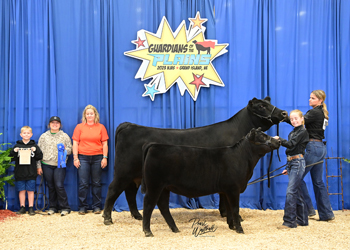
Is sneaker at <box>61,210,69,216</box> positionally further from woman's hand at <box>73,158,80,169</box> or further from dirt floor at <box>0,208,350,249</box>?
woman's hand at <box>73,158,80,169</box>

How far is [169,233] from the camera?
3717mm

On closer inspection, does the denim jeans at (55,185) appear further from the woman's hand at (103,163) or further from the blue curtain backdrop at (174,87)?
the woman's hand at (103,163)

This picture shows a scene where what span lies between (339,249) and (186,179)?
168cm

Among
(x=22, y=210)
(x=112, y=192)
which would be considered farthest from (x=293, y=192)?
(x=22, y=210)

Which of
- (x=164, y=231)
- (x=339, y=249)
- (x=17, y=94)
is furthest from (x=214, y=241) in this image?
(x=17, y=94)

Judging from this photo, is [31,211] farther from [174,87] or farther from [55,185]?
[174,87]

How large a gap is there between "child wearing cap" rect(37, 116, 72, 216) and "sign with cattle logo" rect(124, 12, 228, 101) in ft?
5.17

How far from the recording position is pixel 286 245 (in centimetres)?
323

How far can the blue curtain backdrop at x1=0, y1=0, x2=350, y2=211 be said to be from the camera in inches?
212

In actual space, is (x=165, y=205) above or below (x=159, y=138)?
below

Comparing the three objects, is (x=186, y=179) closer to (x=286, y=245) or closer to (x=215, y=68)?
(x=286, y=245)

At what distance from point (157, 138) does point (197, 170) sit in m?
0.91

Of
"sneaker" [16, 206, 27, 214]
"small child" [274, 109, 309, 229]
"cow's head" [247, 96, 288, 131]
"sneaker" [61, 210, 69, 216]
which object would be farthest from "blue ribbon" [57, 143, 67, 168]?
"small child" [274, 109, 309, 229]

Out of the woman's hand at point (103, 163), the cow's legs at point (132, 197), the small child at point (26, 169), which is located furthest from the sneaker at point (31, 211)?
the cow's legs at point (132, 197)
